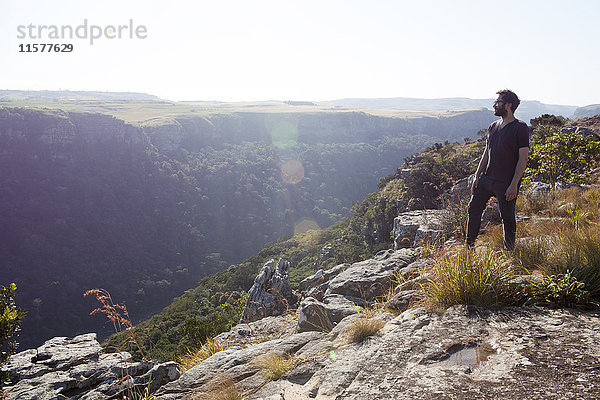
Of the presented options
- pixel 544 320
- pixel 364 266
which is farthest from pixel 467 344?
pixel 364 266

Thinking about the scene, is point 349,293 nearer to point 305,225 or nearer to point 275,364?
point 275,364

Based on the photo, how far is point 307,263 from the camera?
110ft

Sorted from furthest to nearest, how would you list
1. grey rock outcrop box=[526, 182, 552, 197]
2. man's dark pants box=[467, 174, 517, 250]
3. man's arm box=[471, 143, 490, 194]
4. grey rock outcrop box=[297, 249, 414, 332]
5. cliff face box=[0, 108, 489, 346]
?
cliff face box=[0, 108, 489, 346]
grey rock outcrop box=[526, 182, 552, 197]
man's arm box=[471, 143, 490, 194]
grey rock outcrop box=[297, 249, 414, 332]
man's dark pants box=[467, 174, 517, 250]

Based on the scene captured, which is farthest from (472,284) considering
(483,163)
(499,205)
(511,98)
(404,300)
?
(511,98)

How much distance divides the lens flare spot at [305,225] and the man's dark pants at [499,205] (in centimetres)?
7005

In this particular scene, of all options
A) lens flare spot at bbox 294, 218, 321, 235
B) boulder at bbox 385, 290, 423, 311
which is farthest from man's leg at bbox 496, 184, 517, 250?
lens flare spot at bbox 294, 218, 321, 235

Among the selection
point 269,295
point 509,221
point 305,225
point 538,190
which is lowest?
point 305,225

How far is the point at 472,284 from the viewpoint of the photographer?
115 inches

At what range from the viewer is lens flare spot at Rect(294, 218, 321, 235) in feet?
248

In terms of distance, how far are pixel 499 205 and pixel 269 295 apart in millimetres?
8358

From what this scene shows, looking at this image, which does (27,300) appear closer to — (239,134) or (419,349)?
(419,349)

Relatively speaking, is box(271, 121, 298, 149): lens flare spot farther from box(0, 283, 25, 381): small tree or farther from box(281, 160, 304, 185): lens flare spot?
box(0, 283, 25, 381): small tree

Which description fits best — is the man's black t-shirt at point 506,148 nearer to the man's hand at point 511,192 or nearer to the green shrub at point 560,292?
the man's hand at point 511,192

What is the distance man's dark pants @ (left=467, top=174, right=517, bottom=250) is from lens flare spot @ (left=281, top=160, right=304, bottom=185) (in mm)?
89737
